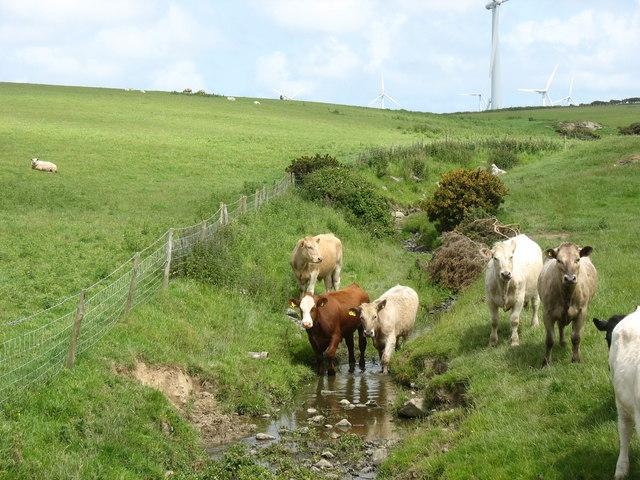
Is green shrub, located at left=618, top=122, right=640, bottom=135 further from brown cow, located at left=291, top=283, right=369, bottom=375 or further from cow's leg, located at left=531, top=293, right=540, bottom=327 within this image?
cow's leg, located at left=531, top=293, right=540, bottom=327

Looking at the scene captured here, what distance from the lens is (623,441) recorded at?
9.90 meters

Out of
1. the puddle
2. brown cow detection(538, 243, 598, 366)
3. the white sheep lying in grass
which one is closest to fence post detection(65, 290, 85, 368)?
the puddle

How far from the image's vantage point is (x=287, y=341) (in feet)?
67.5

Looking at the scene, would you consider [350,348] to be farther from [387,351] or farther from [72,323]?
[72,323]

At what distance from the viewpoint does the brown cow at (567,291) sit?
13820mm

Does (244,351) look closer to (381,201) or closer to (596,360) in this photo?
(596,360)

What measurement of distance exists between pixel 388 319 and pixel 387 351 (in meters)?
0.80

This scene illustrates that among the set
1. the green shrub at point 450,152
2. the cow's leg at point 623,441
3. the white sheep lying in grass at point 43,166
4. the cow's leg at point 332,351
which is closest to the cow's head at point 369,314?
the cow's leg at point 332,351

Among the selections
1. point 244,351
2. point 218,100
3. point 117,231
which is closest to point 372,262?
point 117,231

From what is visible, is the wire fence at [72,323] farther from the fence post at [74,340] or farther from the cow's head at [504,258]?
the cow's head at [504,258]

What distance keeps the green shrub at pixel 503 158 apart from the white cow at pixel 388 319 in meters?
34.8

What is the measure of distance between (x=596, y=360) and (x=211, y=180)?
30.3 m

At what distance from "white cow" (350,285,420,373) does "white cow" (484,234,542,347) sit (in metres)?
3.24

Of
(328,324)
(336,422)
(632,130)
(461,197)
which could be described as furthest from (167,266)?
→ (632,130)
